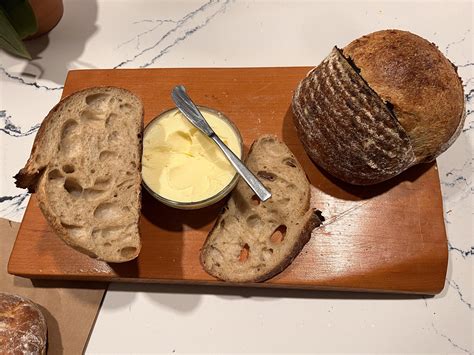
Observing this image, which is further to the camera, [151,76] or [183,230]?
[151,76]

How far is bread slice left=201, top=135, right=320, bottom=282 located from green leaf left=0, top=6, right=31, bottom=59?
108 centimetres

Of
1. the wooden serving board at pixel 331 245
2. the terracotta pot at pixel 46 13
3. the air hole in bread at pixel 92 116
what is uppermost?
the terracotta pot at pixel 46 13

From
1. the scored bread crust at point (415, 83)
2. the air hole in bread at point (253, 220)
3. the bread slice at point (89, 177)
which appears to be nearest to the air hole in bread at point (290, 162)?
the air hole in bread at point (253, 220)

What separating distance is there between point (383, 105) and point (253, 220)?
1.79ft

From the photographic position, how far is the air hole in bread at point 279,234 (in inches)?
63.2

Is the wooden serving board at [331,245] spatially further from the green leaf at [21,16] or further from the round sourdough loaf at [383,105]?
the green leaf at [21,16]

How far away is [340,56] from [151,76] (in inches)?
30.1

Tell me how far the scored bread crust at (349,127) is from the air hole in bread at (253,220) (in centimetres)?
30

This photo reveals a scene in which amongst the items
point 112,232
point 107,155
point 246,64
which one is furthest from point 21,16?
point 112,232

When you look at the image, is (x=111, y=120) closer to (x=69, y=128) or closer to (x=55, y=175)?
(x=69, y=128)

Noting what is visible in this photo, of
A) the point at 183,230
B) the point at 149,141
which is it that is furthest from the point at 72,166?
the point at 183,230

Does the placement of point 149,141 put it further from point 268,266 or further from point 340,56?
point 340,56

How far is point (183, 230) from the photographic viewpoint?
1654 mm

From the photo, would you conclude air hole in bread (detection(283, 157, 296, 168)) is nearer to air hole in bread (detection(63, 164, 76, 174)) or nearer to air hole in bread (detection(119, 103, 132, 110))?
air hole in bread (detection(119, 103, 132, 110))
